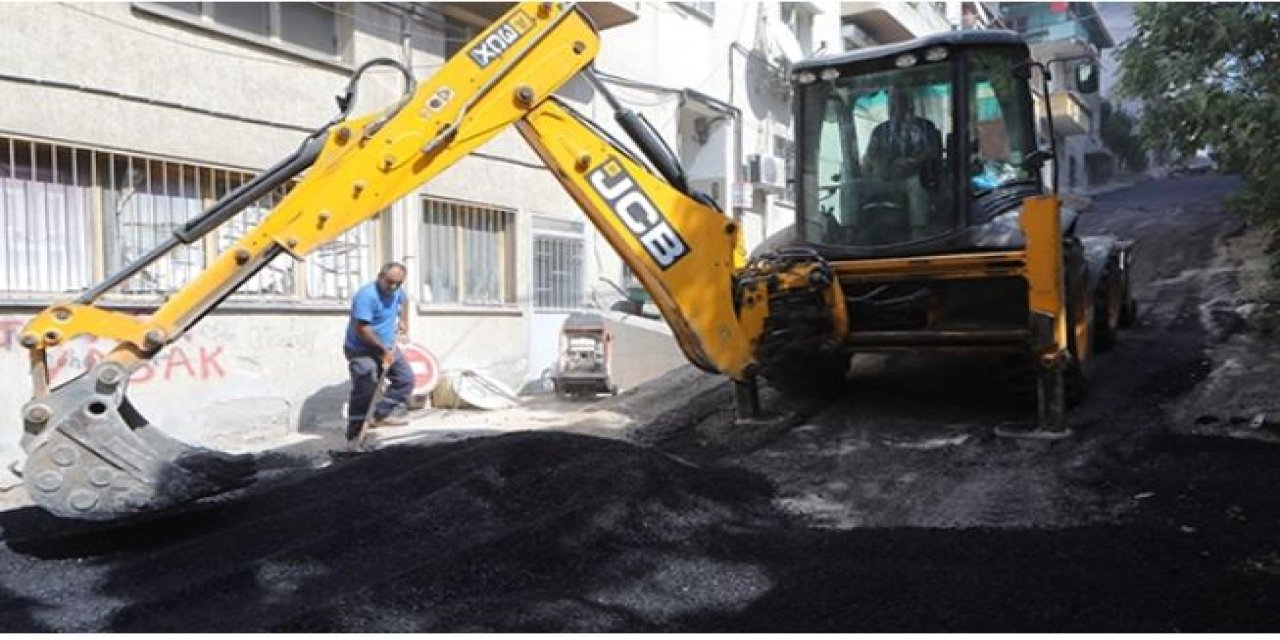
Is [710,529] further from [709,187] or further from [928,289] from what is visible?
[709,187]

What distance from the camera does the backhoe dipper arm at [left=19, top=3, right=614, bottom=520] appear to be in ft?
13.9

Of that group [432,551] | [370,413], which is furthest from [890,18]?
[432,551]

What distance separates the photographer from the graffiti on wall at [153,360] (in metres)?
6.86

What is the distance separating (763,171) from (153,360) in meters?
12.2

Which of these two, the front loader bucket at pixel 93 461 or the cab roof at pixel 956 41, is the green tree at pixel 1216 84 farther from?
the front loader bucket at pixel 93 461

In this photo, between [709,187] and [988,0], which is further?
[988,0]

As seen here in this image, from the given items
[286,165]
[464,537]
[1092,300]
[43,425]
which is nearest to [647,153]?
[286,165]

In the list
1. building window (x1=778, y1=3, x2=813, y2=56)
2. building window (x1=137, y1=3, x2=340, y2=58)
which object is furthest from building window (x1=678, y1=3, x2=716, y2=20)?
building window (x1=137, y1=3, x2=340, y2=58)

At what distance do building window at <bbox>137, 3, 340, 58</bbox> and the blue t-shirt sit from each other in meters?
2.84

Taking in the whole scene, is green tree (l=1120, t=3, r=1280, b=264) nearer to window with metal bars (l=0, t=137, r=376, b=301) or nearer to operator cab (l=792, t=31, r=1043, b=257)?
operator cab (l=792, t=31, r=1043, b=257)

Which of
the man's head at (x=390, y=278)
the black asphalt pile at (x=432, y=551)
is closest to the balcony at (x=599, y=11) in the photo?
the man's head at (x=390, y=278)

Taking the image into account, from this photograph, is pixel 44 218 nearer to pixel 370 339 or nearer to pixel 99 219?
pixel 99 219

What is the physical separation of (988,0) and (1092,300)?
3100 cm

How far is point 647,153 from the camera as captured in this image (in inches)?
228
